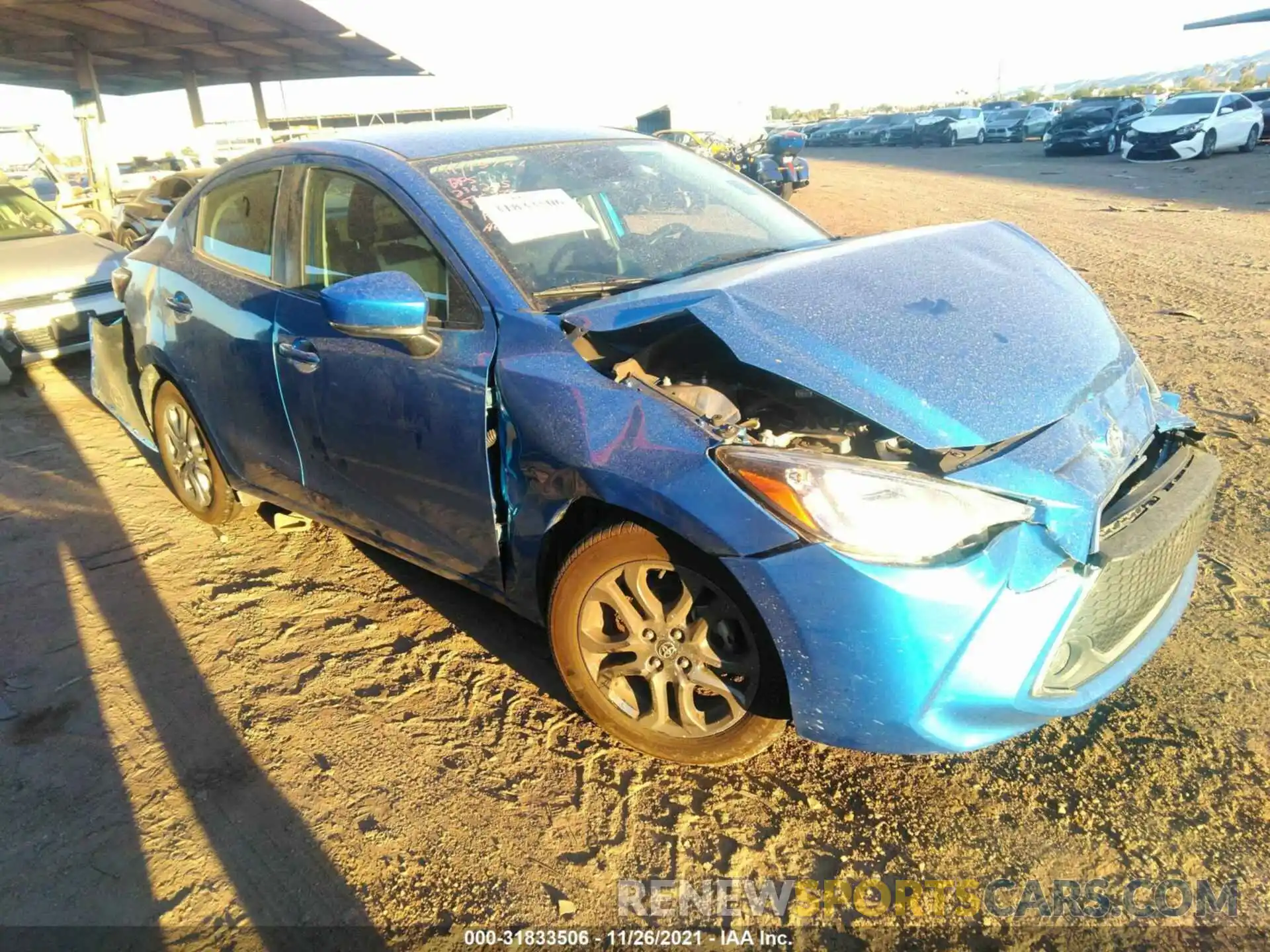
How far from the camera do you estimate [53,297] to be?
691cm

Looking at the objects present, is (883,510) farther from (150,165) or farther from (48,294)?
(150,165)

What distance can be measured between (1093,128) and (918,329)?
2568cm

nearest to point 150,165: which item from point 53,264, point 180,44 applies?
point 180,44

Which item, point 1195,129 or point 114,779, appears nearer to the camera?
point 114,779

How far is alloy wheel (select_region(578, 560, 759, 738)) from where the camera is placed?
2.24 meters

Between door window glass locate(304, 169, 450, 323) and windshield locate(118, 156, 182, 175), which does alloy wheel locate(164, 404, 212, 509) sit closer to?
door window glass locate(304, 169, 450, 323)

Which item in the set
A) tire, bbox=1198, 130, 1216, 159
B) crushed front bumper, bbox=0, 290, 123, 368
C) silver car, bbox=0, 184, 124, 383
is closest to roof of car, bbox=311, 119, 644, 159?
silver car, bbox=0, 184, 124, 383

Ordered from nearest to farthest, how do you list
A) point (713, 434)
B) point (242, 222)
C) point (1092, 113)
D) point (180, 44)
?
1. point (713, 434)
2. point (242, 222)
3. point (180, 44)
4. point (1092, 113)

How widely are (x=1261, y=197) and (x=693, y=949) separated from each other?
1626 centimetres

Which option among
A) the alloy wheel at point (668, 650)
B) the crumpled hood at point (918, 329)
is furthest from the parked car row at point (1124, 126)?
the alloy wheel at point (668, 650)

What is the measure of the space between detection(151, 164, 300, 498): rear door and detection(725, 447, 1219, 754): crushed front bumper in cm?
219

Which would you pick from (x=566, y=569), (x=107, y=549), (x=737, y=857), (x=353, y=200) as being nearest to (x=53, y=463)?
(x=107, y=549)

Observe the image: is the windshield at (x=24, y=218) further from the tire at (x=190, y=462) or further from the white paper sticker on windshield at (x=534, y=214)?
the white paper sticker on windshield at (x=534, y=214)

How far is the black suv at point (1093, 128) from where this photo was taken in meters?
23.3
